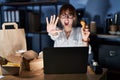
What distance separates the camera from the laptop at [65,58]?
60.3 inches

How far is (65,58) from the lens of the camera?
1.54m

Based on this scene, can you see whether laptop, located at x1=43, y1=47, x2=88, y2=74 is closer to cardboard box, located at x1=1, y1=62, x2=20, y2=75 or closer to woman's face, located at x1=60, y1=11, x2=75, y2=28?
cardboard box, located at x1=1, y1=62, x2=20, y2=75

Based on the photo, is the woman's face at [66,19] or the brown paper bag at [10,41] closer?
the brown paper bag at [10,41]

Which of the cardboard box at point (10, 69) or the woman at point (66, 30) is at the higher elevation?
the woman at point (66, 30)

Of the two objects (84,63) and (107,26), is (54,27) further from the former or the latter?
(107,26)

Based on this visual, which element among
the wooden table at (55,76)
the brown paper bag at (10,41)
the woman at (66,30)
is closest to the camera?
the wooden table at (55,76)

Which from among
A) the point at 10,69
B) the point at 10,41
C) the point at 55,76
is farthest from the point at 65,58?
the point at 10,41

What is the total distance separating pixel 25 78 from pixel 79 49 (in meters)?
0.45

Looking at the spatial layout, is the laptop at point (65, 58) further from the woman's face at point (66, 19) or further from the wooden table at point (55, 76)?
the woman's face at point (66, 19)

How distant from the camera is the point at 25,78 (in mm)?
1507

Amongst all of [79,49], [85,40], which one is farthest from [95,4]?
[79,49]

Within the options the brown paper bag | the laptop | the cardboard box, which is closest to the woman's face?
the brown paper bag

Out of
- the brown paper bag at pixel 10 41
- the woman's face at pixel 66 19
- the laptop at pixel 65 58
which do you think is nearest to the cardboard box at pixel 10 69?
the laptop at pixel 65 58

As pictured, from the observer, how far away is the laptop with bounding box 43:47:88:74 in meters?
1.53
